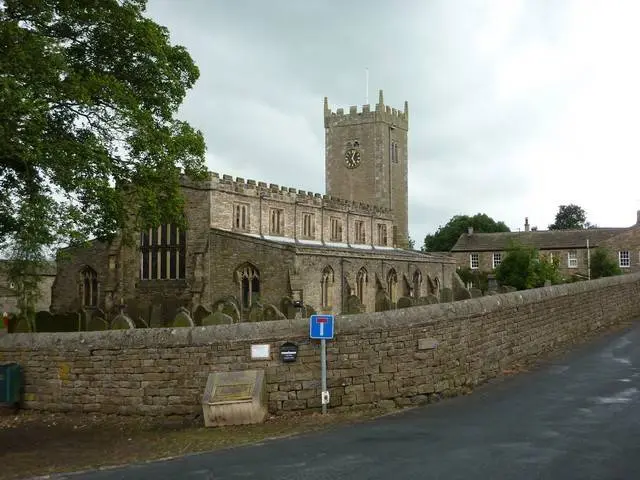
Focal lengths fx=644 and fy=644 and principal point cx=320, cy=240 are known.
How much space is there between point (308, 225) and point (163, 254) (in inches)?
449

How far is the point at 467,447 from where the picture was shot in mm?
8359

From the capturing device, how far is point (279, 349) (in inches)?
423

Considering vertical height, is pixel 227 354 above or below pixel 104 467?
above

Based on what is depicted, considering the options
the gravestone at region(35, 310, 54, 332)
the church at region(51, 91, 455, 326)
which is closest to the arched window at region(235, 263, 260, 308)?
the church at region(51, 91, 455, 326)

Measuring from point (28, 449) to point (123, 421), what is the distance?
5.35 ft

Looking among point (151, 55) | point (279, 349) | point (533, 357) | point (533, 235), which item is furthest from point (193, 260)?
point (533, 235)

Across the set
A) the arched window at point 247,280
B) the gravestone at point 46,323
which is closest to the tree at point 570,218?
the arched window at point 247,280

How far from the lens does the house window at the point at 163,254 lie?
34969 millimetres

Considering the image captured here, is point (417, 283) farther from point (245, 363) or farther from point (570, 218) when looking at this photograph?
point (570, 218)

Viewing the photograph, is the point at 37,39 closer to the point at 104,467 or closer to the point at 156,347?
the point at 156,347

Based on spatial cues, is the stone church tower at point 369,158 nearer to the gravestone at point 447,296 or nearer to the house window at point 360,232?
the house window at point 360,232

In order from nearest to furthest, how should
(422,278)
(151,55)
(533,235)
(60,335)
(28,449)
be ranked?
(28,449)
(60,335)
(151,55)
(422,278)
(533,235)

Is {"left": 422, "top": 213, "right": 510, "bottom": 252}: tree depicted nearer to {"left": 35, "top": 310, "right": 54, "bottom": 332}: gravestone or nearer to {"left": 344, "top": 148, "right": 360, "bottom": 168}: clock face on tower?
{"left": 344, "top": 148, "right": 360, "bottom": 168}: clock face on tower

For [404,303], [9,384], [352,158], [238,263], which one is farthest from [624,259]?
[9,384]
